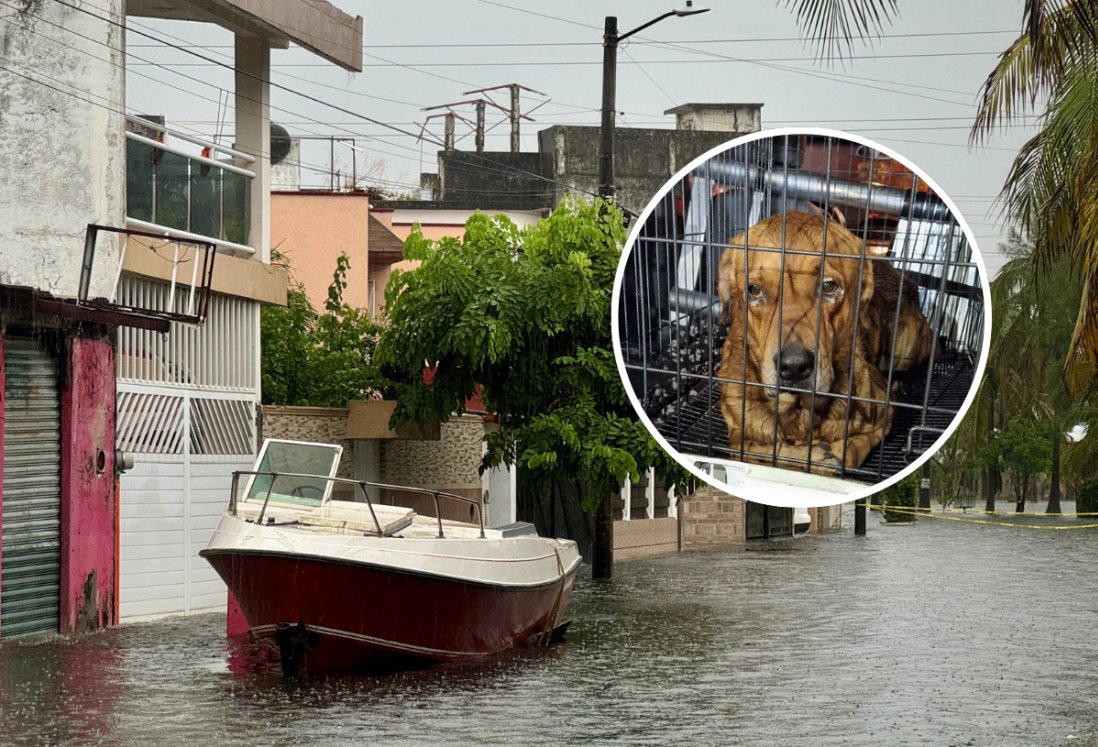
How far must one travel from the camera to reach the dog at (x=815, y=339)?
15.0ft

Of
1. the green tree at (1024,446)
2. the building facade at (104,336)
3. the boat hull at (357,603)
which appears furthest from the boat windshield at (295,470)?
the green tree at (1024,446)

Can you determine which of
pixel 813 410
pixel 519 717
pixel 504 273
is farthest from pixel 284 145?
pixel 813 410

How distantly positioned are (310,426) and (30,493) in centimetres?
709

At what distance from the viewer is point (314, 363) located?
2616 cm

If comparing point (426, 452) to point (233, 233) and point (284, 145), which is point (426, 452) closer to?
point (233, 233)

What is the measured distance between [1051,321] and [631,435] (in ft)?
108

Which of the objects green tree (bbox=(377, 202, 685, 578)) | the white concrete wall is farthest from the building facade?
green tree (bbox=(377, 202, 685, 578))

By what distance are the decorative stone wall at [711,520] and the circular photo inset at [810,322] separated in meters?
34.0

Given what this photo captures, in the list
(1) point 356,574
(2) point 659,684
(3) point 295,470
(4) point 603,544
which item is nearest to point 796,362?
(2) point 659,684

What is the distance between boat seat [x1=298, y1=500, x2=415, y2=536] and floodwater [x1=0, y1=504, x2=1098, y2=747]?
1.35m

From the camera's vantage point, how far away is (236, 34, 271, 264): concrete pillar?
22.6m

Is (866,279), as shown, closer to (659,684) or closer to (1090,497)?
(659,684)

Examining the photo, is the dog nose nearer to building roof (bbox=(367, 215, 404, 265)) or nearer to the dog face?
the dog face

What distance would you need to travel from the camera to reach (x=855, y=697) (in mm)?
13039
